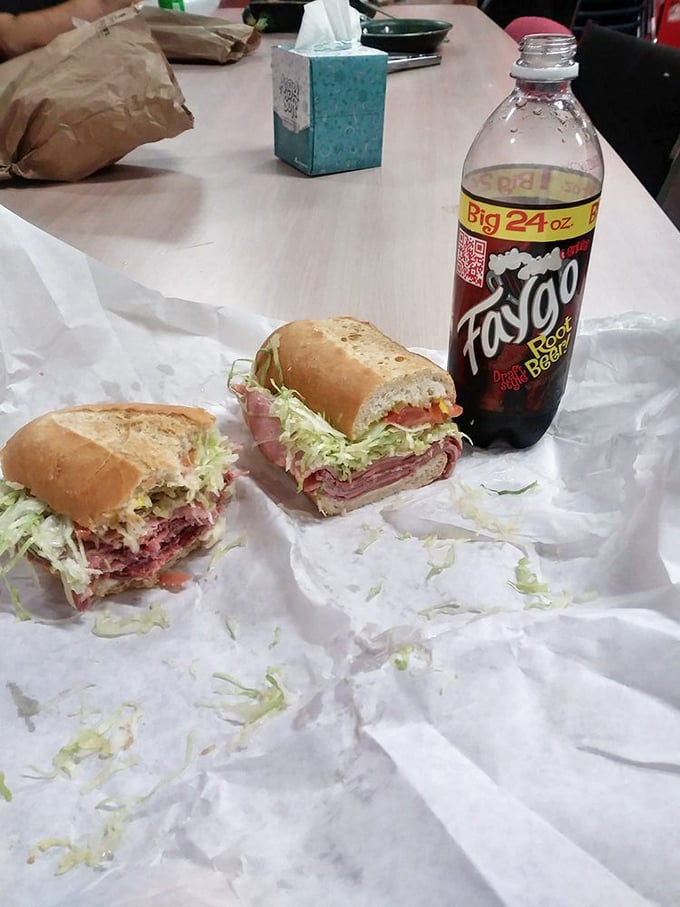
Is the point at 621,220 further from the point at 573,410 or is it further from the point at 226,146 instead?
the point at 226,146

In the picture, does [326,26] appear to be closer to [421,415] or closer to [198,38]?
[421,415]

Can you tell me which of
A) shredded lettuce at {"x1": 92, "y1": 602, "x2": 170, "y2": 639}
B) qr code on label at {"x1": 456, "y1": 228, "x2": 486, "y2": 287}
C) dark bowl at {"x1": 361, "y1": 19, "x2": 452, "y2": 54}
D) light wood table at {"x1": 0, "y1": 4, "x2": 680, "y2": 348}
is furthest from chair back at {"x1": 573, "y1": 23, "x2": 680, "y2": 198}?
shredded lettuce at {"x1": 92, "y1": 602, "x2": 170, "y2": 639}

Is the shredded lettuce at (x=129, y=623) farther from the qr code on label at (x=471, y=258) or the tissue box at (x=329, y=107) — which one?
the tissue box at (x=329, y=107)

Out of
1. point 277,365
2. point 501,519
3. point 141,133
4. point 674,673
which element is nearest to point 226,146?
point 141,133

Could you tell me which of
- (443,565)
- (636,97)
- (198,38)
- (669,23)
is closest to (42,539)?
(443,565)

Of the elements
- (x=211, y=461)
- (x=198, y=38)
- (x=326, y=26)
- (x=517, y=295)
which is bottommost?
(x=211, y=461)

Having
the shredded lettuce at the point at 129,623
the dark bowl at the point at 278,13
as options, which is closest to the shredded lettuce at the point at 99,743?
the shredded lettuce at the point at 129,623
